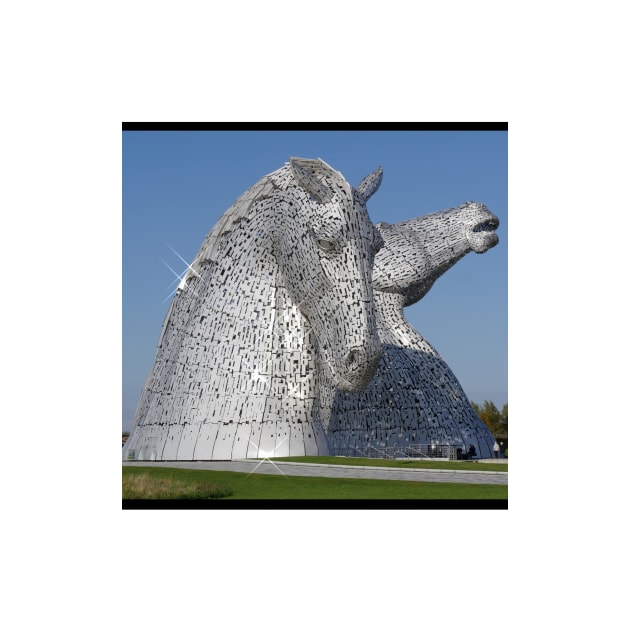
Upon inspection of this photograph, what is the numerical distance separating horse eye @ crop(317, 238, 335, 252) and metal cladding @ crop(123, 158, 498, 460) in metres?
0.02

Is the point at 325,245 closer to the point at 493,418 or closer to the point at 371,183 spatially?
the point at 371,183

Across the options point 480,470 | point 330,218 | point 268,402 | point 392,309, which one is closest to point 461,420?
point 392,309

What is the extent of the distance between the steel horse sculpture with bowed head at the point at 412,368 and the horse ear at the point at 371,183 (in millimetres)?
5136

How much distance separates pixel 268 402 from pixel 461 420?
22.9 ft

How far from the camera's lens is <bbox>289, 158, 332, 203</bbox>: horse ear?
369 inches

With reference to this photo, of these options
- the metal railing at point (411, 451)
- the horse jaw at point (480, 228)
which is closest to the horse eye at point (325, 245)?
the metal railing at point (411, 451)

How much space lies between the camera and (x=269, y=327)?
10.1 m

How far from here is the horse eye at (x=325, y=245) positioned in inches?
353

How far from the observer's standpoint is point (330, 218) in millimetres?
8938

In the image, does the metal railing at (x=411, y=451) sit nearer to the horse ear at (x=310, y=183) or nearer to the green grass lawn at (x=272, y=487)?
the green grass lawn at (x=272, y=487)

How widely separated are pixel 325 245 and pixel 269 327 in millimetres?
1471

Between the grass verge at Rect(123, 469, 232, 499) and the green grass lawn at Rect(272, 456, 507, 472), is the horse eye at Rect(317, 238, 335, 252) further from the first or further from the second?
the grass verge at Rect(123, 469, 232, 499)

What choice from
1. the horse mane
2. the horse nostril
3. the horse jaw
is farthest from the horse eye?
the horse jaw
